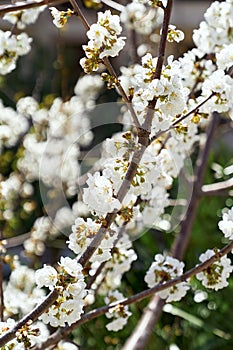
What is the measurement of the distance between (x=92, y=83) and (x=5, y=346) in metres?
1.58

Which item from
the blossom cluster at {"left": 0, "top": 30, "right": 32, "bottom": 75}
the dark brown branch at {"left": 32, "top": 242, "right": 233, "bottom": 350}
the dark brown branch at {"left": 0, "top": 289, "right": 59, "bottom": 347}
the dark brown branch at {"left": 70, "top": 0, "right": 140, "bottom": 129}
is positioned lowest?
the dark brown branch at {"left": 32, "top": 242, "right": 233, "bottom": 350}

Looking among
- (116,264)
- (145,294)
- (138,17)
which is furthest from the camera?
(138,17)

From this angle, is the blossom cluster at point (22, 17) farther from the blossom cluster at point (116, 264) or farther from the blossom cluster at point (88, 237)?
the blossom cluster at point (88, 237)

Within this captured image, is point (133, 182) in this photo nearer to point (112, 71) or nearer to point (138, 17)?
point (112, 71)

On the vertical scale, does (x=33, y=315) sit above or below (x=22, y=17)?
below

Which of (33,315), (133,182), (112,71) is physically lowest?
(33,315)

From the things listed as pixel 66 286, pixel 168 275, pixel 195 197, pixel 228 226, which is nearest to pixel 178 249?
pixel 195 197

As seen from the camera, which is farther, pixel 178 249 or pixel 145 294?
pixel 178 249

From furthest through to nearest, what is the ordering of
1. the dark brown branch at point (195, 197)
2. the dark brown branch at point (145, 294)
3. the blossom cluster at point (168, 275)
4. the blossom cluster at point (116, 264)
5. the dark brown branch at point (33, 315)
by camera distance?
1. the dark brown branch at point (195, 197)
2. the blossom cluster at point (116, 264)
3. the blossom cluster at point (168, 275)
4. the dark brown branch at point (145, 294)
5. the dark brown branch at point (33, 315)

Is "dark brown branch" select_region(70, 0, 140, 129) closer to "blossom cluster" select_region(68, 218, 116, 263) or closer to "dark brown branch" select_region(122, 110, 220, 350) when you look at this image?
"blossom cluster" select_region(68, 218, 116, 263)

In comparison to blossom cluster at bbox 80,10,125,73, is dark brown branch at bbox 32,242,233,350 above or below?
below

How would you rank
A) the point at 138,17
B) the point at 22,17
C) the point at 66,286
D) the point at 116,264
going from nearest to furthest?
the point at 66,286
the point at 116,264
the point at 22,17
the point at 138,17

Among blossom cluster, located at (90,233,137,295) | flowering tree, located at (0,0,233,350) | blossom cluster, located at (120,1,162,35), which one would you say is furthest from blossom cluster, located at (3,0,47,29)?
blossom cluster, located at (90,233,137,295)

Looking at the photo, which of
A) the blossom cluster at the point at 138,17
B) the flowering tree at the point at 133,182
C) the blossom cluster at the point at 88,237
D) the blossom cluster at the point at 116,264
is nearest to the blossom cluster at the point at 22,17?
the flowering tree at the point at 133,182
